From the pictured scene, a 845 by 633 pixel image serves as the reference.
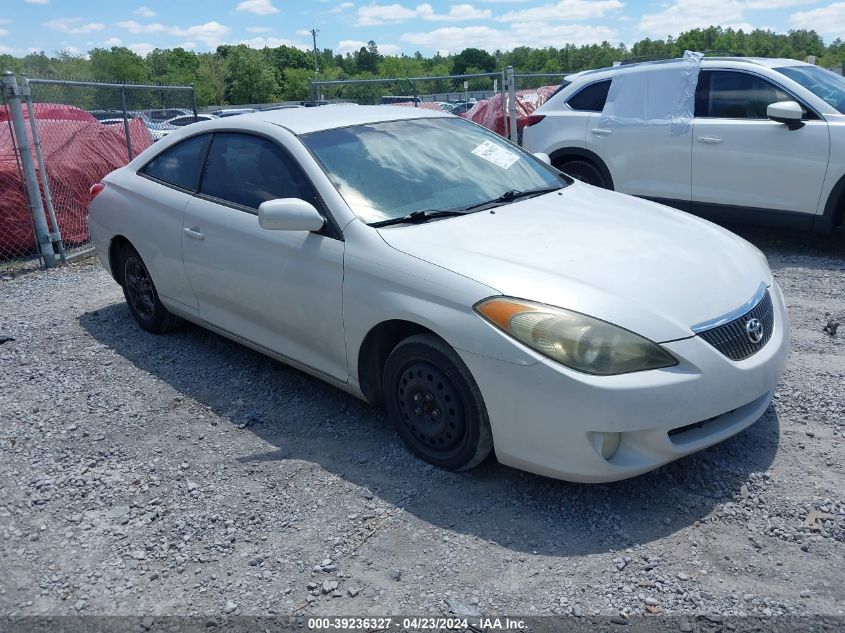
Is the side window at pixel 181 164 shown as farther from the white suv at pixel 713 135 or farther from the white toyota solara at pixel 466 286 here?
the white suv at pixel 713 135

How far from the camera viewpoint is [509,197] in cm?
434

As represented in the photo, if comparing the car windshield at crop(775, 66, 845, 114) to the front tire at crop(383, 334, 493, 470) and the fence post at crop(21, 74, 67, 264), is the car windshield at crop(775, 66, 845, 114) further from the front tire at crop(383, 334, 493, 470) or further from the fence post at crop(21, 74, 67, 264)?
the fence post at crop(21, 74, 67, 264)

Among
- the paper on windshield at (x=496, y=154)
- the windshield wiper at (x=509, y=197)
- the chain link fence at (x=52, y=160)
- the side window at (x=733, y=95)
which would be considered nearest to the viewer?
the windshield wiper at (x=509, y=197)

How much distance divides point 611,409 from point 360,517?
1.17 metres

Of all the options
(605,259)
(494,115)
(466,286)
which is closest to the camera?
(466,286)

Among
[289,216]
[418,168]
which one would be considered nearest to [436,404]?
[289,216]

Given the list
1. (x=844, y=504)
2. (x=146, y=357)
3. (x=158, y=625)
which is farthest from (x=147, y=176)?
(x=844, y=504)

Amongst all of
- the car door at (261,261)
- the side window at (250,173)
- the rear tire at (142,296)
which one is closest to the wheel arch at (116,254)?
the rear tire at (142,296)

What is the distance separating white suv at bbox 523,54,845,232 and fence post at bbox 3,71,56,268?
5327 millimetres

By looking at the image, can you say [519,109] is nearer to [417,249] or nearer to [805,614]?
[417,249]

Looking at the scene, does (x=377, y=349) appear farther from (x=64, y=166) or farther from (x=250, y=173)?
(x=64, y=166)

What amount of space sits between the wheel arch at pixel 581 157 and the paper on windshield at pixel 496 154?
3820 millimetres

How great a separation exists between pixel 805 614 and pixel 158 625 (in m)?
2.24

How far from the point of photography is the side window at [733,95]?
7.30 metres
